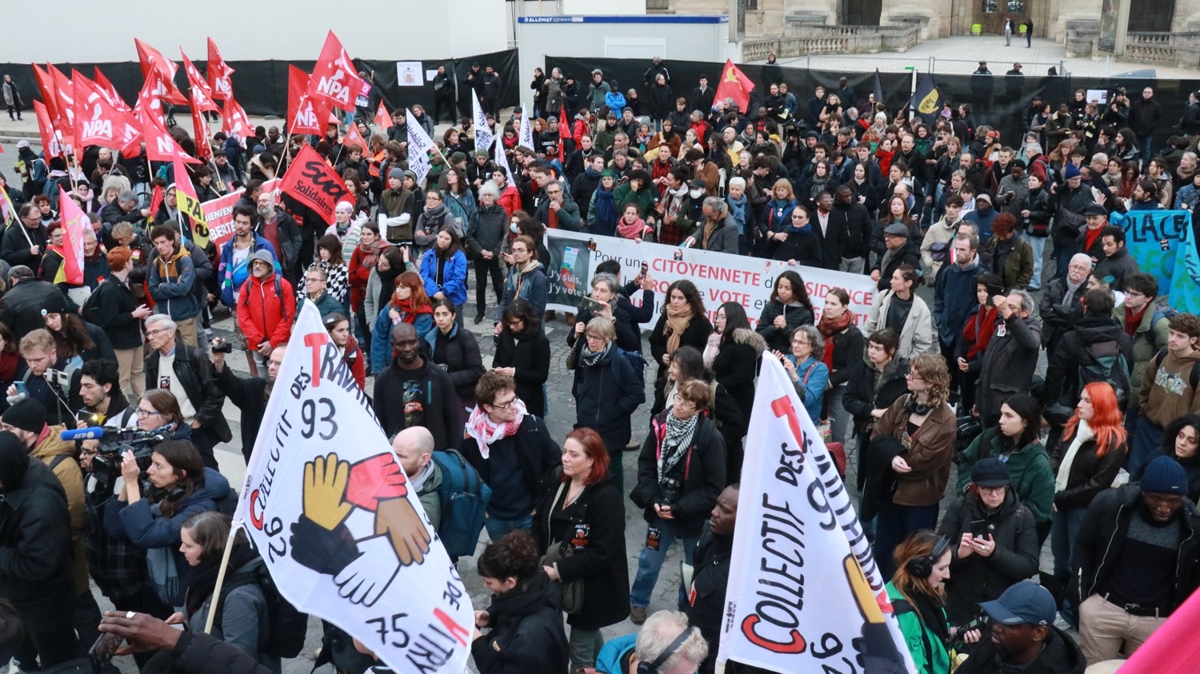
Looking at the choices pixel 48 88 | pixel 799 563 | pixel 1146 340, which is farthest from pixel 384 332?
pixel 48 88

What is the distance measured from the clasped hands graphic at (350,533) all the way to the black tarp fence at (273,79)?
27601mm

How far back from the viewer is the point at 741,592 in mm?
3867

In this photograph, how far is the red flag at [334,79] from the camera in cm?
1402

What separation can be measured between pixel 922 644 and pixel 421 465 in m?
2.53

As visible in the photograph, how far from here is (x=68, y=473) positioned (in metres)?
5.54

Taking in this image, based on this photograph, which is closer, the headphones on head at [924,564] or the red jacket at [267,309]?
the headphones on head at [924,564]

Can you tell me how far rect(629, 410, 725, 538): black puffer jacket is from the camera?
19.8ft

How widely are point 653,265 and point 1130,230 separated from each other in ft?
15.0

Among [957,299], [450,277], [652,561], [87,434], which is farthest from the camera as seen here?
[450,277]

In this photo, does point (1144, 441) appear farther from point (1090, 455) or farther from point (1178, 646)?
point (1178, 646)

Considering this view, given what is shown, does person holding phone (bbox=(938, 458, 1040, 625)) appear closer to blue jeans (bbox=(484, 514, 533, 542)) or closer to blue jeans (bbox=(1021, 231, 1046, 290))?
blue jeans (bbox=(484, 514, 533, 542))

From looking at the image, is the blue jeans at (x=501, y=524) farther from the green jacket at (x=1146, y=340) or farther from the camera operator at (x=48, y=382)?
the green jacket at (x=1146, y=340)

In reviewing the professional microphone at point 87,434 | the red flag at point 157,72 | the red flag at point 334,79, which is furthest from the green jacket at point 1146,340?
the red flag at point 157,72

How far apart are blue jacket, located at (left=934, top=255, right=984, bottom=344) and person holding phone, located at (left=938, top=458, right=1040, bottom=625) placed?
12.1ft
